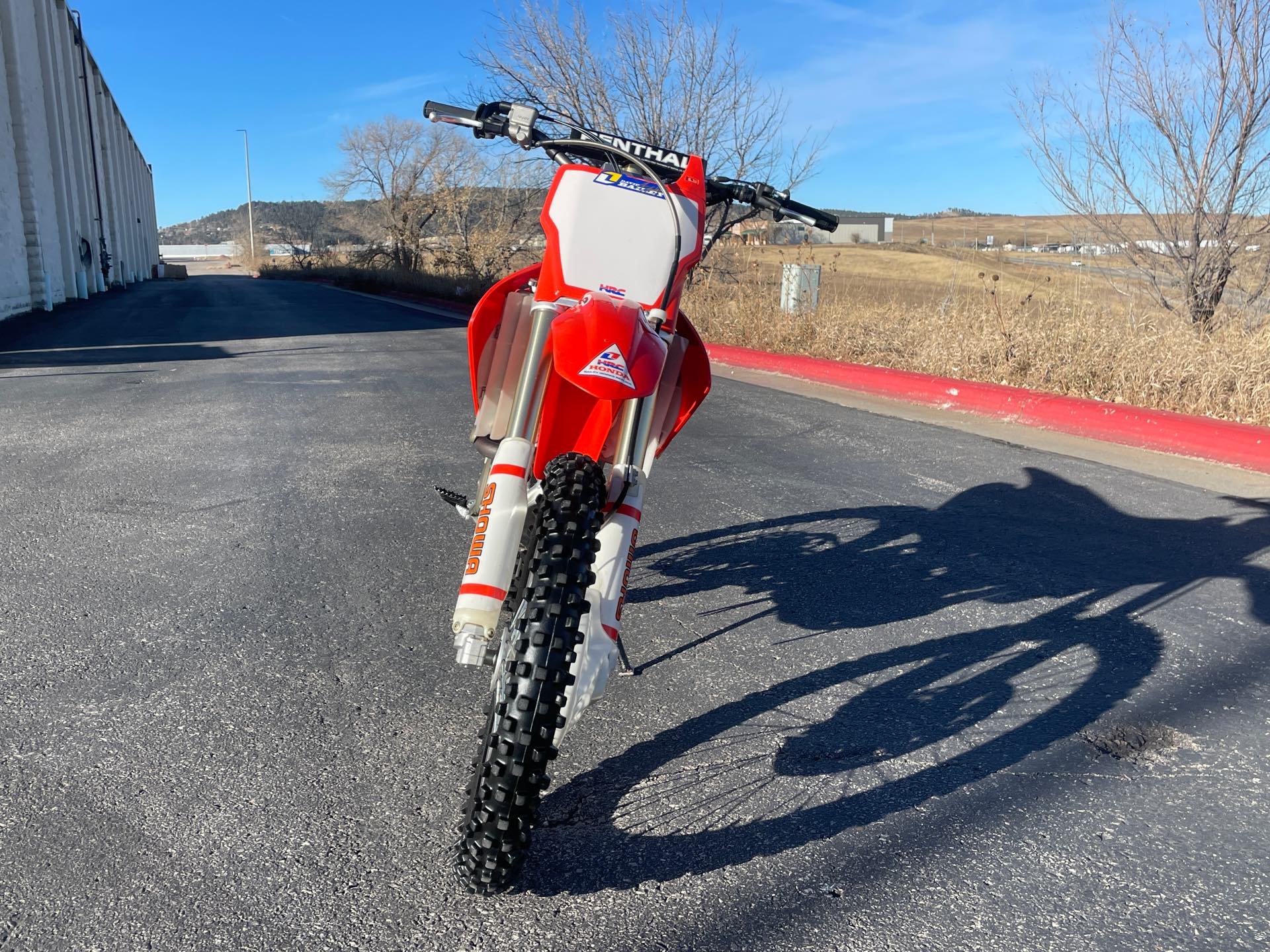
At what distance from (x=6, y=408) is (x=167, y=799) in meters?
7.63

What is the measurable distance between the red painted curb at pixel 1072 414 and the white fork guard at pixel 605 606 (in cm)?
618

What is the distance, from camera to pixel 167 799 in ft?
8.60

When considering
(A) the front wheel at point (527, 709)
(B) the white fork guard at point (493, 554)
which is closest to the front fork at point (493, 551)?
(B) the white fork guard at point (493, 554)

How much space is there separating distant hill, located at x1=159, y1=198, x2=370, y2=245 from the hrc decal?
63367 millimetres

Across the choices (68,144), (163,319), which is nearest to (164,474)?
(163,319)

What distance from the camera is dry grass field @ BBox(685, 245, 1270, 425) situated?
8.21 meters

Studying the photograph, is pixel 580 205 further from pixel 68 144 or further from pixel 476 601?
pixel 68 144

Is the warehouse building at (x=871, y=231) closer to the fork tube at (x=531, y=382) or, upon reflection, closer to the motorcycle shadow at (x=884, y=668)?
the motorcycle shadow at (x=884, y=668)

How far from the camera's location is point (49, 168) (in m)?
25.8

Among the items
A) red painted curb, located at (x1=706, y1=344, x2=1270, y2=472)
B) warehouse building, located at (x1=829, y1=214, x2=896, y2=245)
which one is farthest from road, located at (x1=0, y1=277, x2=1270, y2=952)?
warehouse building, located at (x1=829, y1=214, x2=896, y2=245)

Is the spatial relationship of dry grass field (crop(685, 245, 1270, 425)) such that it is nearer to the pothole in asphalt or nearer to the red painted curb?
the red painted curb

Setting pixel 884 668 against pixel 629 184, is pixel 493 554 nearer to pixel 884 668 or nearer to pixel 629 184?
pixel 629 184

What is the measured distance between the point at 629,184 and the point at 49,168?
28745mm

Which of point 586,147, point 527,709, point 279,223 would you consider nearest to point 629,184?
point 586,147
